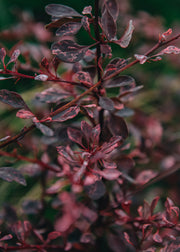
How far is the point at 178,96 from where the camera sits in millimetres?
1225

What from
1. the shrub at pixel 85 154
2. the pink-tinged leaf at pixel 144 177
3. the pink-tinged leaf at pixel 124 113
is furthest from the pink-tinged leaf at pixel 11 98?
the pink-tinged leaf at pixel 144 177

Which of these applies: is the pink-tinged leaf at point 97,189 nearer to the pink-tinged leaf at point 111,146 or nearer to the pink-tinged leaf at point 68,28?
the pink-tinged leaf at point 111,146

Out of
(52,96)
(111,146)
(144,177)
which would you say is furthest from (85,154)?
(144,177)

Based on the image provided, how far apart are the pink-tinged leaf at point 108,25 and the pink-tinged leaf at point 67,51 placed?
0.17 feet

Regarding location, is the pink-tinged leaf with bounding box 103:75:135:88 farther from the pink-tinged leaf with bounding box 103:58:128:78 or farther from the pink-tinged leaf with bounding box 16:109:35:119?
the pink-tinged leaf with bounding box 16:109:35:119

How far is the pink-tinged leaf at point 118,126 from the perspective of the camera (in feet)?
1.70

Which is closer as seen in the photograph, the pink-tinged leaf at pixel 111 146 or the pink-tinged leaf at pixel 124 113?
the pink-tinged leaf at pixel 111 146

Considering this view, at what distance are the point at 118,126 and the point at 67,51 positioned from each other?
19 cm

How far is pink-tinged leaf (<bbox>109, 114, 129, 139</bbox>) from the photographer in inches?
20.4

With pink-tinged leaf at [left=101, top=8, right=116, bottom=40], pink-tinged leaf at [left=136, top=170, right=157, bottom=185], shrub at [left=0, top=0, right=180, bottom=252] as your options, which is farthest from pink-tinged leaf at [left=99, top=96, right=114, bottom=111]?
pink-tinged leaf at [left=136, top=170, right=157, bottom=185]

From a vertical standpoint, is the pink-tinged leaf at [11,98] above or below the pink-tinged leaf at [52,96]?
above

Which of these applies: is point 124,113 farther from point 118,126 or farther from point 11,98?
point 11,98

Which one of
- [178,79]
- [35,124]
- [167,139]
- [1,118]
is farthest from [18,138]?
[178,79]

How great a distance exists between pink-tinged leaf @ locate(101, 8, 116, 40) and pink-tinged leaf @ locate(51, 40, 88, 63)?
5cm
